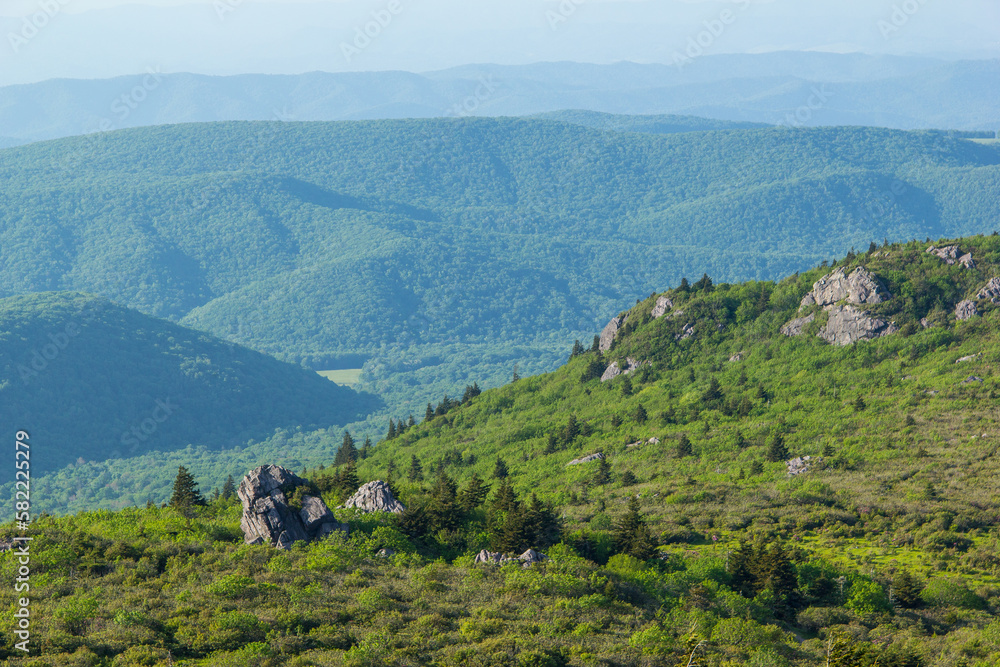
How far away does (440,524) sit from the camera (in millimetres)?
61812

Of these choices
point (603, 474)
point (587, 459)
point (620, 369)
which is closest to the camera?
point (603, 474)

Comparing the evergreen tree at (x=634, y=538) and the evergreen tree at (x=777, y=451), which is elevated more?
the evergreen tree at (x=634, y=538)

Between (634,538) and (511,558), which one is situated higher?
(511,558)

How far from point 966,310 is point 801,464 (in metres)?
40.7

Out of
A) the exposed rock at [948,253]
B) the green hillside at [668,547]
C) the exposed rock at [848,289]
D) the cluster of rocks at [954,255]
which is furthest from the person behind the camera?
the exposed rock at [948,253]

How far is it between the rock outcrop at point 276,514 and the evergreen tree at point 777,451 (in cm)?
4540

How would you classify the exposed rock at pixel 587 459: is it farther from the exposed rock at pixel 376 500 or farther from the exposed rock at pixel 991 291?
the exposed rock at pixel 991 291

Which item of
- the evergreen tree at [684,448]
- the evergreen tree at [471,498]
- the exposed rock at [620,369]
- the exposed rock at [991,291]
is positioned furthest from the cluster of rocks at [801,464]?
the exposed rock at [620,369]

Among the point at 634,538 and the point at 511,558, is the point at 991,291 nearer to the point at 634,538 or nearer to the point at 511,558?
the point at 634,538

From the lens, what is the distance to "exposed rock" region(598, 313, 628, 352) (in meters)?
145

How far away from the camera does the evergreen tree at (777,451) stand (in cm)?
8956

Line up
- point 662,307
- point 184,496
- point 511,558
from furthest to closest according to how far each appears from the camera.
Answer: point 662,307, point 184,496, point 511,558

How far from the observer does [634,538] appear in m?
59.2

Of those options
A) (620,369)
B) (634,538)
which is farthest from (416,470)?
(634,538)
